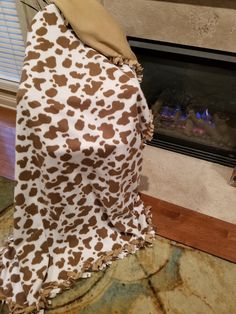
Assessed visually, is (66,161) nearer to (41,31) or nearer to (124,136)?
(124,136)

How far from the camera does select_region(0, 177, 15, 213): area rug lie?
154cm

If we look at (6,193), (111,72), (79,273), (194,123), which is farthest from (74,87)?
(194,123)

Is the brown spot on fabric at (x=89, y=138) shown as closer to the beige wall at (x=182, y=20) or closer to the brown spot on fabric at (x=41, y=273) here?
the brown spot on fabric at (x=41, y=273)

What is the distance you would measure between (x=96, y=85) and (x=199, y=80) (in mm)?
856

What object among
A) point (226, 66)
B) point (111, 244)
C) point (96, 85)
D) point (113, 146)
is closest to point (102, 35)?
point (96, 85)

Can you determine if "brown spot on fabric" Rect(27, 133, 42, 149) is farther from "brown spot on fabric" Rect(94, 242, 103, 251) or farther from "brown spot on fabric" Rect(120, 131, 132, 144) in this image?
"brown spot on fabric" Rect(94, 242, 103, 251)

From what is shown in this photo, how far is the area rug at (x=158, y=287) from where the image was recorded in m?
1.14

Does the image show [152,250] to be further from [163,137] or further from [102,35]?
[102,35]

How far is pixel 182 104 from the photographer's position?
1.84 meters

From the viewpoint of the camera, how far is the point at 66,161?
1.00 m

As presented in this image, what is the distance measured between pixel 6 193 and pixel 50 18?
1.00 meters

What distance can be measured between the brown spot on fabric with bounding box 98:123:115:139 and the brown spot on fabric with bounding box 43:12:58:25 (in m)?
0.39

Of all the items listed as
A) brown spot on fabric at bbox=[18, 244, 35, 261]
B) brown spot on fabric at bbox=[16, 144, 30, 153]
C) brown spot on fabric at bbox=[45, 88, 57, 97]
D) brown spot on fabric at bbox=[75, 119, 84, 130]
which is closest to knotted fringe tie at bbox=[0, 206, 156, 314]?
brown spot on fabric at bbox=[18, 244, 35, 261]

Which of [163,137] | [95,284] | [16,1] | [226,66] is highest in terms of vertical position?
[16,1]
